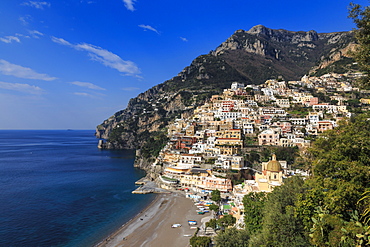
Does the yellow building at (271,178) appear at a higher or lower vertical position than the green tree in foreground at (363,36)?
lower

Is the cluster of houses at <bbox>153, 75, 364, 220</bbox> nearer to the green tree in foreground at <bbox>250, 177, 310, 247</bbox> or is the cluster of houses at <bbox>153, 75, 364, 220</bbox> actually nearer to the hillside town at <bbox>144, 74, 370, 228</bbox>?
the hillside town at <bbox>144, 74, 370, 228</bbox>

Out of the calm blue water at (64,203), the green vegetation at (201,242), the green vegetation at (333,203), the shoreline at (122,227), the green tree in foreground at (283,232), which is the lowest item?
the shoreline at (122,227)

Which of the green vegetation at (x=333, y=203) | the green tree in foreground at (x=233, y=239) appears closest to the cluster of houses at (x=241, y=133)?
the green tree in foreground at (x=233, y=239)

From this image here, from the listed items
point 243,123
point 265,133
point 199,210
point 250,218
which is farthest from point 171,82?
point 250,218

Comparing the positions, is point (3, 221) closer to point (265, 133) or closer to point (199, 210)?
point (199, 210)

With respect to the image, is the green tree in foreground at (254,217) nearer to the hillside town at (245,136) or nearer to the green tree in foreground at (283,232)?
the green tree in foreground at (283,232)

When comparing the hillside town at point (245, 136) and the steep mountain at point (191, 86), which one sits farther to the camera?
the steep mountain at point (191, 86)
